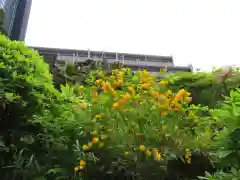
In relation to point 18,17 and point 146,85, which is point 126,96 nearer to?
point 146,85

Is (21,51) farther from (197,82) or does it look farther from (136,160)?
(197,82)

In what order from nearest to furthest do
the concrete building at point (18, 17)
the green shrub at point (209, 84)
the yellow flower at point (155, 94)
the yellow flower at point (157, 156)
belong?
the yellow flower at point (157, 156) < the yellow flower at point (155, 94) < the green shrub at point (209, 84) < the concrete building at point (18, 17)

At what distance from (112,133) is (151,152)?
35cm

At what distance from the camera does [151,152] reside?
2.62 meters

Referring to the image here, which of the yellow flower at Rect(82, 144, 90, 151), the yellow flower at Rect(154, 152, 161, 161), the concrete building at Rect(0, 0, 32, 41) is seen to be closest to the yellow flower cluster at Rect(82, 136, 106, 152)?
the yellow flower at Rect(82, 144, 90, 151)

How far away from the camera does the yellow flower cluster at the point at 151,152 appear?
254cm

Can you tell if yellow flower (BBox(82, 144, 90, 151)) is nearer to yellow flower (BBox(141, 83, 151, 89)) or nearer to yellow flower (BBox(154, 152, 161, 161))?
yellow flower (BBox(154, 152, 161, 161))

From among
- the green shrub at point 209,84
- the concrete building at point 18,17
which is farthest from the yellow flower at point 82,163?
the concrete building at point 18,17

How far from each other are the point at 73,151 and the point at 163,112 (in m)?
0.85

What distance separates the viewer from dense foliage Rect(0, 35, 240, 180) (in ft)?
8.66

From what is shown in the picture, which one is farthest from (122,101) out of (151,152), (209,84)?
(209,84)

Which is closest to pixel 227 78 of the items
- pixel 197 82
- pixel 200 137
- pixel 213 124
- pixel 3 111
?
pixel 197 82

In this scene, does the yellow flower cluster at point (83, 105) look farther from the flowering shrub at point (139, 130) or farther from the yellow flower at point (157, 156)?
the yellow flower at point (157, 156)

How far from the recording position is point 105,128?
2.77 metres
